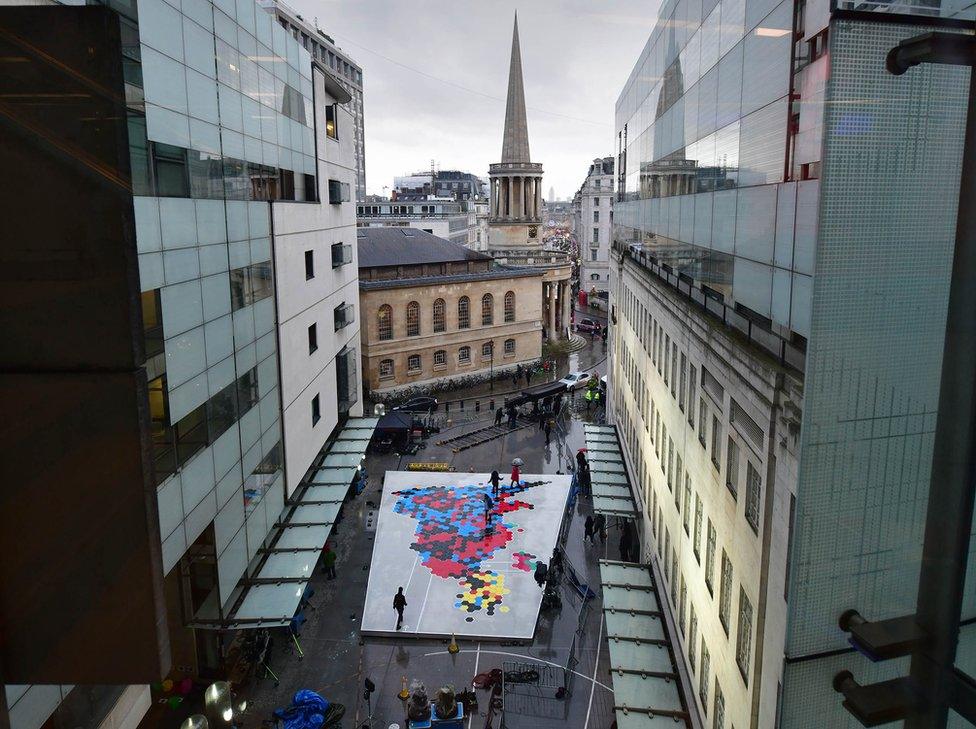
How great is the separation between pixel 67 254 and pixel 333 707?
16.2m

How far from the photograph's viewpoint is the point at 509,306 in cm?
6506

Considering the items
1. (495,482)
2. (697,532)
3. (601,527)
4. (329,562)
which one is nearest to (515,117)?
(495,482)

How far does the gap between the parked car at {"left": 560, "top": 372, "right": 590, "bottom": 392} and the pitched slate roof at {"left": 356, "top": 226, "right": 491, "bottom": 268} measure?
46.9 feet

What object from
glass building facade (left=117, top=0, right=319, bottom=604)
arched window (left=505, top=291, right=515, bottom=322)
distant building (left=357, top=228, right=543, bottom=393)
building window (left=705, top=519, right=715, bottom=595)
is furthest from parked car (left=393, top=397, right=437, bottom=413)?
building window (left=705, top=519, right=715, bottom=595)

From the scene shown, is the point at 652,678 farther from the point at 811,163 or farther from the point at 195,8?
the point at 195,8

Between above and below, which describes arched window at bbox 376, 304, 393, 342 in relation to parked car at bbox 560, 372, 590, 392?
above

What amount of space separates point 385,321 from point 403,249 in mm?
8202

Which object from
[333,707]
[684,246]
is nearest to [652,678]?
[333,707]

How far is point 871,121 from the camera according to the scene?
21.1ft

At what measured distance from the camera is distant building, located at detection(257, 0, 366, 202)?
107 metres

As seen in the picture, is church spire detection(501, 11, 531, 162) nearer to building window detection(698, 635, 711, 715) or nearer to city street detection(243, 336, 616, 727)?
city street detection(243, 336, 616, 727)

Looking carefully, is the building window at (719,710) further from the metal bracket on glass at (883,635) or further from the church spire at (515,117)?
the church spire at (515,117)

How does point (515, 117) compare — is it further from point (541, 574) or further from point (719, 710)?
point (719, 710)

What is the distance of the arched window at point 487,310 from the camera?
6321 cm
